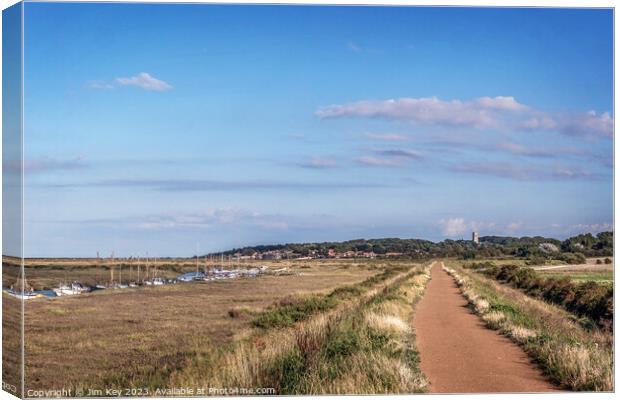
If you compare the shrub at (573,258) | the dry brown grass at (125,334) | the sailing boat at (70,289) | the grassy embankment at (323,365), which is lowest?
the dry brown grass at (125,334)

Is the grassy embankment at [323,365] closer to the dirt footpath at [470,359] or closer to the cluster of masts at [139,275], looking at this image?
the dirt footpath at [470,359]

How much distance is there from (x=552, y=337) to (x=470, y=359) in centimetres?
135

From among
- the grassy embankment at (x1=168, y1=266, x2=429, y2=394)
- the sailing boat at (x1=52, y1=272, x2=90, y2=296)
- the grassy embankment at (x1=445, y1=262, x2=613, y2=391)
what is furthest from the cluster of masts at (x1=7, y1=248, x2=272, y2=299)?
the grassy embankment at (x1=168, y1=266, x2=429, y2=394)

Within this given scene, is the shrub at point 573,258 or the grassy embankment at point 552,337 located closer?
the grassy embankment at point 552,337

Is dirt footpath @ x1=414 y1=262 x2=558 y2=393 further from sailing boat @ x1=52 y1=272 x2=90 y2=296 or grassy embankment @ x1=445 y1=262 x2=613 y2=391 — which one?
sailing boat @ x1=52 y1=272 x2=90 y2=296

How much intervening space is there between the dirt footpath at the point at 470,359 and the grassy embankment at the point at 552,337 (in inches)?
7.7

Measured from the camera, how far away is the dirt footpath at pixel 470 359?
824cm

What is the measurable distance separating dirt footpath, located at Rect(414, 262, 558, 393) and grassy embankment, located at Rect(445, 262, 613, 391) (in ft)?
0.64

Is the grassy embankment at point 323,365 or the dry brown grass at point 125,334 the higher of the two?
the grassy embankment at point 323,365

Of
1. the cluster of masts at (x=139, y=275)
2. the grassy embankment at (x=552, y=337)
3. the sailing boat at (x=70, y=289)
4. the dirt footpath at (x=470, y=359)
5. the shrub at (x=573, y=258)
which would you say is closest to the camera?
the grassy embankment at (x=552, y=337)

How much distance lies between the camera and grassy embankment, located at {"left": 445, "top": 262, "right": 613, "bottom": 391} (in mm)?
8133

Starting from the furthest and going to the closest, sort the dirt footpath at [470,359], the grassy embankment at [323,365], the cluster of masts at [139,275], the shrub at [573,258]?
the cluster of masts at [139,275], the shrub at [573,258], the dirt footpath at [470,359], the grassy embankment at [323,365]

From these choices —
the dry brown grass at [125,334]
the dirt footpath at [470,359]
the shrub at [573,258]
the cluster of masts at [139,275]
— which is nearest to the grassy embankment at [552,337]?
the dirt footpath at [470,359]

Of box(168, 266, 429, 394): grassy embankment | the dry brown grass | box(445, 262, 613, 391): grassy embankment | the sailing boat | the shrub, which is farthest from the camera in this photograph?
the sailing boat
